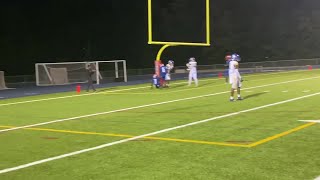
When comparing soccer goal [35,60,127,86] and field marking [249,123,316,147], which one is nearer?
field marking [249,123,316,147]

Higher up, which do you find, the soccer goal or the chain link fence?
the soccer goal

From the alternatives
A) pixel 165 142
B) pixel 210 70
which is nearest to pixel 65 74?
pixel 210 70

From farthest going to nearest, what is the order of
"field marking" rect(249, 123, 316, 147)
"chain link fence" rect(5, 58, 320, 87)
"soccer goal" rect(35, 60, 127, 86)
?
"chain link fence" rect(5, 58, 320, 87), "soccer goal" rect(35, 60, 127, 86), "field marking" rect(249, 123, 316, 147)

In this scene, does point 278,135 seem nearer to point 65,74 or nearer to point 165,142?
point 165,142

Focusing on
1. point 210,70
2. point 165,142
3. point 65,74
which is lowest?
point 210,70

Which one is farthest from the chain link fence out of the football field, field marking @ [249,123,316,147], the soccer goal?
field marking @ [249,123,316,147]

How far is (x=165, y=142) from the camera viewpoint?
8.93 m

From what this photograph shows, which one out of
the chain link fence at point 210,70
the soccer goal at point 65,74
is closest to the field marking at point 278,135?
the soccer goal at point 65,74

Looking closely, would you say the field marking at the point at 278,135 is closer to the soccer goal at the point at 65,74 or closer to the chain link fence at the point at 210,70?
the soccer goal at the point at 65,74

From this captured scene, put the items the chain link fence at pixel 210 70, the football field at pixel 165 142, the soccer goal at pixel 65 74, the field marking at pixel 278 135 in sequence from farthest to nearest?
the chain link fence at pixel 210 70, the soccer goal at pixel 65 74, the field marking at pixel 278 135, the football field at pixel 165 142

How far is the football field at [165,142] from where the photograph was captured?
6719 millimetres

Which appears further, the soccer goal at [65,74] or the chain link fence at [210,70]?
the chain link fence at [210,70]

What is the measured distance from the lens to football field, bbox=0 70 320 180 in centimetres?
672

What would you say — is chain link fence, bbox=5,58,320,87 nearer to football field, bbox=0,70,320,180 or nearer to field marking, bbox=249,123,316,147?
football field, bbox=0,70,320,180
